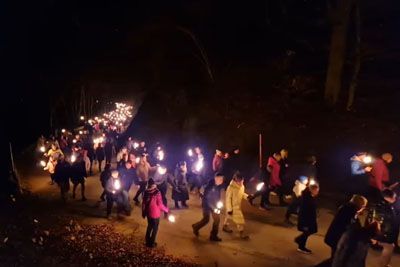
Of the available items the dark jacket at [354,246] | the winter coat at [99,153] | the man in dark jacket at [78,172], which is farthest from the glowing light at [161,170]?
the winter coat at [99,153]

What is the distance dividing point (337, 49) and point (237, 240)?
1216cm

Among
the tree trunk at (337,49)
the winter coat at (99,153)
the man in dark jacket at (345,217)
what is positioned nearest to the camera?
the man in dark jacket at (345,217)

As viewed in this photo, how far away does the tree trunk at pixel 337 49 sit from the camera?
20.9m

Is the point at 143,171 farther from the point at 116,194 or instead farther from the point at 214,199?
the point at 214,199

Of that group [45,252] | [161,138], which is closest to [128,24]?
[161,138]

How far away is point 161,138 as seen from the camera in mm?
26500

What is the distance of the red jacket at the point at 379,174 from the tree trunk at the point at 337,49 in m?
8.81

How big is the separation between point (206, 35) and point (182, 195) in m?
19.6

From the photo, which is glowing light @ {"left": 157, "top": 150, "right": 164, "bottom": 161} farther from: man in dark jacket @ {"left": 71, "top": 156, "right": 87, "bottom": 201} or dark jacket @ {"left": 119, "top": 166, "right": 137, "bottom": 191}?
man in dark jacket @ {"left": 71, "top": 156, "right": 87, "bottom": 201}

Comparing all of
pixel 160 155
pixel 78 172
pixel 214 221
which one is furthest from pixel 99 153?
pixel 214 221

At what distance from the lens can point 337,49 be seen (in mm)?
21609

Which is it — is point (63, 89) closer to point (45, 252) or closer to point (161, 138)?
point (161, 138)

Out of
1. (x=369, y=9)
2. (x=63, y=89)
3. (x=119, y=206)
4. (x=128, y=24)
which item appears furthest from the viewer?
(x=63, y=89)

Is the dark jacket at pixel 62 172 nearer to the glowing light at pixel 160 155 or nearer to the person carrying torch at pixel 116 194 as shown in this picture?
the person carrying torch at pixel 116 194
